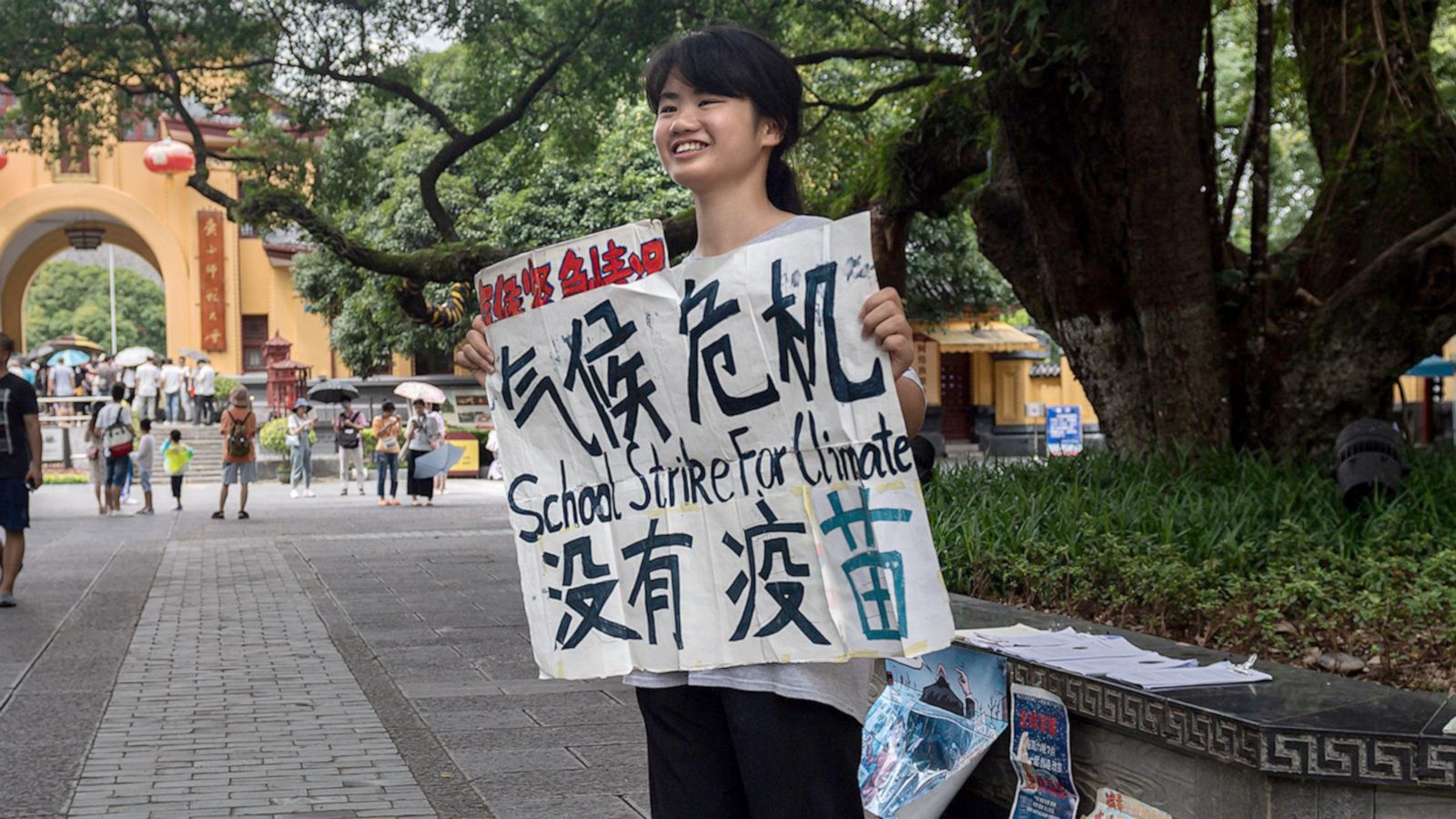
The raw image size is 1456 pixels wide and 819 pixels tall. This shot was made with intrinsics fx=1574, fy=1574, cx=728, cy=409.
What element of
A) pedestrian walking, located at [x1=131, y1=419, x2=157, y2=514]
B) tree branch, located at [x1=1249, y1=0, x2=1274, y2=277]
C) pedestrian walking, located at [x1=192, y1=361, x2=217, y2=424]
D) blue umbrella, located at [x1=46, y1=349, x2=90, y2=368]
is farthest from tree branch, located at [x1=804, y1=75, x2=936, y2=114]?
blue umbrella, located at [x1=46, y1=349, x2=90, y2=368]

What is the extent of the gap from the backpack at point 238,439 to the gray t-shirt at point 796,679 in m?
17.2

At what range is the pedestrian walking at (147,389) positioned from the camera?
3634cm

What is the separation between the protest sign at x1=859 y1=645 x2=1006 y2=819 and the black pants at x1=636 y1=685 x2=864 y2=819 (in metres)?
1.60

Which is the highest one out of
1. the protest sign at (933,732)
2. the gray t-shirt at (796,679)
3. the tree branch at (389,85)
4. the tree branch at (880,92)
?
the tree branch at (389,85)

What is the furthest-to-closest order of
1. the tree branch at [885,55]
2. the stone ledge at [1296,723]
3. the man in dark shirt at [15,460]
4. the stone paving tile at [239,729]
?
the tree branch at [885,55], the man in dark shirt at [15,460], the stone paving tile at [239,729], the stone ledge at [1296,723]

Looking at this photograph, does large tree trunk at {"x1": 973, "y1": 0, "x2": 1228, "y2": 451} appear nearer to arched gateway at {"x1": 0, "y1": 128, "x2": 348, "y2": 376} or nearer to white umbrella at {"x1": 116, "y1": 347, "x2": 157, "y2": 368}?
white umbrella at {"x1": 116, "y1": 347, "x2": 157, "y2": 368}

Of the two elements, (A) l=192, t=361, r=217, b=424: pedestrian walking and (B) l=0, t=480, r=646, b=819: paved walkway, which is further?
(A) l=192, t=361, r=217, b=424: pedestrian walking

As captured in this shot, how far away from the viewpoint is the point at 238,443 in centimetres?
1903

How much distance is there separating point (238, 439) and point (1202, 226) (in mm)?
13945

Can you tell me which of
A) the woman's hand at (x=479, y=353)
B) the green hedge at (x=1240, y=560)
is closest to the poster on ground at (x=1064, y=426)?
the green hedge at (x=1240, y=560)

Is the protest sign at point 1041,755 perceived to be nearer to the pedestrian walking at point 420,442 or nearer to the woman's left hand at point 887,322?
the woman's left hand at point 887,322

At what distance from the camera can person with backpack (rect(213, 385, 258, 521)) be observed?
18766 mm

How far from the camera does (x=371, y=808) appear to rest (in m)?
→ 5.00

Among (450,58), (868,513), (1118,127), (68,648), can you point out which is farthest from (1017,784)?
(450,58)
